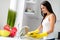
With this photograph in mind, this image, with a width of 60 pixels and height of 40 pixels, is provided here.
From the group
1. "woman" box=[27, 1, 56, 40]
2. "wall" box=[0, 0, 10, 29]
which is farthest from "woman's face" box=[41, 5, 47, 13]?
"wall" box=[0, 0, 10, 29]

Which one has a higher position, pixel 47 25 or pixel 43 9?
pixel 43 9

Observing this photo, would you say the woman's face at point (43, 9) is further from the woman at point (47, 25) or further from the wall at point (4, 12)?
the wall at point (4, 12)

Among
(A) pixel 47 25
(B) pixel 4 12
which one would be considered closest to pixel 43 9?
(A) pixel 47 25

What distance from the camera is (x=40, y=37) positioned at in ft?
4.57

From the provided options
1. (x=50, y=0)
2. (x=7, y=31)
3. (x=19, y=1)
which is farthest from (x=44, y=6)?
(x=7, y=31)

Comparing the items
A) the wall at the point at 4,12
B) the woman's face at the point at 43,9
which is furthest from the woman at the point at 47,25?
the wall at the point at 4,12

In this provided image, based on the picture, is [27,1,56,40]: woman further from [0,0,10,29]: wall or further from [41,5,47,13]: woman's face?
[0,0,10,29]: wall

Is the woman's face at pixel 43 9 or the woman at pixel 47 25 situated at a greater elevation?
the woman's face at pixel 43 9

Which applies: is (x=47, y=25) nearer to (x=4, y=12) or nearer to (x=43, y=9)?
(x=43, y=9)

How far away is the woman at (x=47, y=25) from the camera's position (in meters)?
1.39

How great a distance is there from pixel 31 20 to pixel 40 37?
0.44 ft

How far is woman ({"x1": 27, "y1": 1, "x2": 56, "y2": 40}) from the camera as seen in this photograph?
1390 mm

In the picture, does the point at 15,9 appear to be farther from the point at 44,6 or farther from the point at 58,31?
the point at 58,31

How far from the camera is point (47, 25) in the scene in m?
1.39
